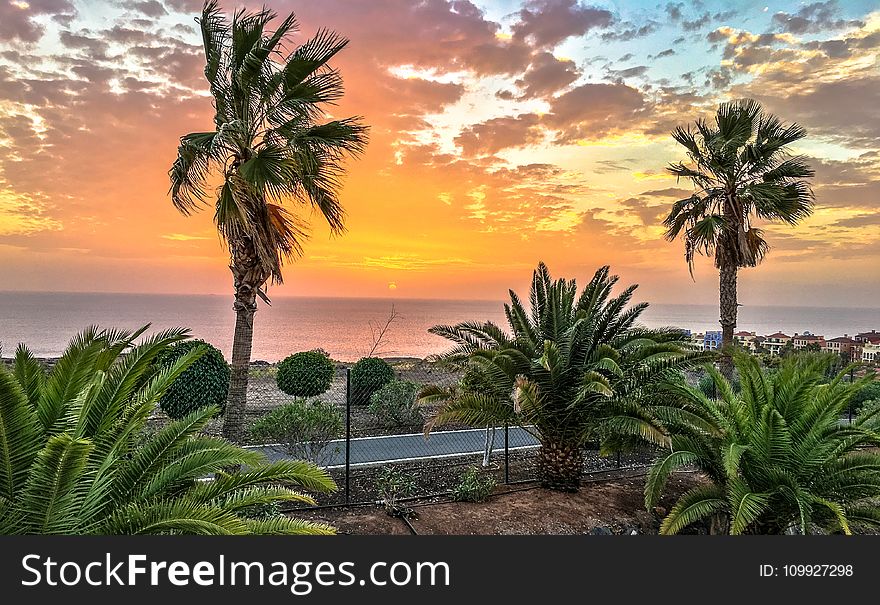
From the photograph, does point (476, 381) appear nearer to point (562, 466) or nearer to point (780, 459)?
point (562, 466)

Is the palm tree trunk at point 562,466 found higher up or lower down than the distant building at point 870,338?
lower down

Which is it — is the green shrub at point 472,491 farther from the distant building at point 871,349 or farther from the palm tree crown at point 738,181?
the distant building at point 871,349

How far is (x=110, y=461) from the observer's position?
11.1 ft

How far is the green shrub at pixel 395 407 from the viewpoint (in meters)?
11.5

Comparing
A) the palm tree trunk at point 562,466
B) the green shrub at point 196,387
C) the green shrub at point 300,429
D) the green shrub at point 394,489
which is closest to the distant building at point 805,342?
the palm tree trunk at point 562,466

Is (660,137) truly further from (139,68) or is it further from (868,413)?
(139,68)

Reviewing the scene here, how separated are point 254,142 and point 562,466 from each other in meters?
6.58

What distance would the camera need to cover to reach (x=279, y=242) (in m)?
8.30

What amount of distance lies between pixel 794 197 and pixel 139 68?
1544cm

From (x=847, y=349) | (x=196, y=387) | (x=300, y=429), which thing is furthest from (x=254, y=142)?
(x=847, y=349)

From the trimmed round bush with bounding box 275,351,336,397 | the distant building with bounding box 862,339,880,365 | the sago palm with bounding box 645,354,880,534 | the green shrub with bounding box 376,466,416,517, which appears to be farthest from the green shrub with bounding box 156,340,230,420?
the distant building with bounding box 862,339,880,365

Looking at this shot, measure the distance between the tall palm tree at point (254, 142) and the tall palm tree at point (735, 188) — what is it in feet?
29.3

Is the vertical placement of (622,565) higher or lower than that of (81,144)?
lower

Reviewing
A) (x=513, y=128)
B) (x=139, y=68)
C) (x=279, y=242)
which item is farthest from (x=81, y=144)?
(x=513, y=128)
